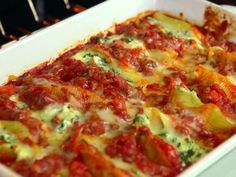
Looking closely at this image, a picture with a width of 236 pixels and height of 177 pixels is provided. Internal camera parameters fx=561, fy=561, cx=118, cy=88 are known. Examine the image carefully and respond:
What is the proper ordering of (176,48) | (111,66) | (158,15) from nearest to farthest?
(111,66), (176,48), (158,15)

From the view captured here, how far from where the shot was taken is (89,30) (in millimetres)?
3875

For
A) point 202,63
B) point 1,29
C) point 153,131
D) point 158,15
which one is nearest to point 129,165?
point 153,131

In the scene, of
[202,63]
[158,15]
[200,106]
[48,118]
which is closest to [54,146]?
[48,118]

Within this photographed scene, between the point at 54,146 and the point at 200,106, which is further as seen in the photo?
the point at 200,106

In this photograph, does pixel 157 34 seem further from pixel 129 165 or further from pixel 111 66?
pixel 129 165

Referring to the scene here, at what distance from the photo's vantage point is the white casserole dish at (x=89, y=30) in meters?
3.34

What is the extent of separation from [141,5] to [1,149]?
1.88 metres

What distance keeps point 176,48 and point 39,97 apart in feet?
3.78

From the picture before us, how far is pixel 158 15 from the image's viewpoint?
419 centimetres

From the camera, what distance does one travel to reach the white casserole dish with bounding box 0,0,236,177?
3343 mm

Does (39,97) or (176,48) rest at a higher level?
(39,97)

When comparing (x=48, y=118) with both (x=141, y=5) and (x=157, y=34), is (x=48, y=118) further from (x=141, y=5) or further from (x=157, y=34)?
(x=141, y=5)

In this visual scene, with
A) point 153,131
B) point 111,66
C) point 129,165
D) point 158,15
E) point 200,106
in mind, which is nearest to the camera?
point 129,165

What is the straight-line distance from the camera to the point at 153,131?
2922 mm
